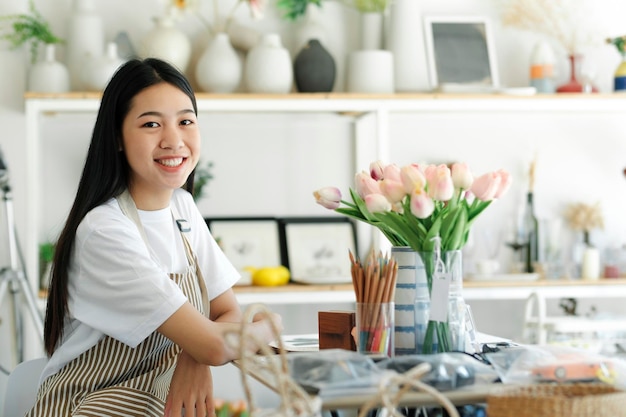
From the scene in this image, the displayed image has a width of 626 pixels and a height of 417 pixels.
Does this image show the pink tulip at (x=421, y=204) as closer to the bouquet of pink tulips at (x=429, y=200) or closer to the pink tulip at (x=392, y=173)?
the bouquet of pink tulips at (x=429, y=200)

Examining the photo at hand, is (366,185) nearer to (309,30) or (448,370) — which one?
(448,370)

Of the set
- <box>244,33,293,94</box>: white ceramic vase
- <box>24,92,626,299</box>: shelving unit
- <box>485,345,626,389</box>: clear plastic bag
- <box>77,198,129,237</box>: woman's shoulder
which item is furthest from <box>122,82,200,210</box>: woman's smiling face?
<box>244,33,293,94</box>: white ceramic vase

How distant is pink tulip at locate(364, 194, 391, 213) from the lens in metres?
1.75

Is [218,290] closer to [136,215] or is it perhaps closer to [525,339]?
[136,215]

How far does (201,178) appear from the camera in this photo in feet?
13.6

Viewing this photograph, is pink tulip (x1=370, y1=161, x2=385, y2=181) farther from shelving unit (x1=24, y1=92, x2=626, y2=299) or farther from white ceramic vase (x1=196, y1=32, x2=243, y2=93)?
white ceramic vase (x1=196, y1=32, x2=243, y2=93)

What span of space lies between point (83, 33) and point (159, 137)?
2.17 meters

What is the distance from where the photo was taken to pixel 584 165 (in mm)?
4551

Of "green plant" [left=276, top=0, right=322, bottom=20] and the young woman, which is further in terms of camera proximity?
"green plant" [left=276, top=0, right=322, bottom=20]

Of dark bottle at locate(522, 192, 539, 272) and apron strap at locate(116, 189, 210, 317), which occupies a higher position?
apron strap at locate(116, 189, 210, 317)

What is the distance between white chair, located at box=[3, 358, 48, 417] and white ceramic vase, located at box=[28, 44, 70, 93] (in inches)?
78.3

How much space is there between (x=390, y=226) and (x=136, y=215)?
0.59 m

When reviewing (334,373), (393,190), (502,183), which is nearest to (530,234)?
(502,183)

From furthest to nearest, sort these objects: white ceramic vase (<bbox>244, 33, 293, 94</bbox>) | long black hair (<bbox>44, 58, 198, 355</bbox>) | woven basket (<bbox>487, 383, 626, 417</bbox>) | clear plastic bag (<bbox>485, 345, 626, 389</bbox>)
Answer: white ceramic vase (<bbox>244, 33, 293, 94</bbox>), long black hair (<bbox>44, 58, 198, 355</bbox>), clear plastic bag (<bbox>485, 345, 626, 389</bbox>), woven basket (<bbox>487, 383, 626, 417</bbox>)
